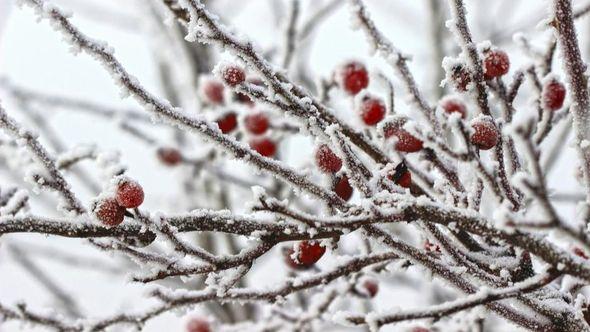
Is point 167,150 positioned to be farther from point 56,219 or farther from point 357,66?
point 56,219

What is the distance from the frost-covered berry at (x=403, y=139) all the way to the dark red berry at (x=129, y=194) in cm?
55

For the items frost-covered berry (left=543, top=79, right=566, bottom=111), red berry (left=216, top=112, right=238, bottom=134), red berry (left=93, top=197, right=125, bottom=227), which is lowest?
red berry (left=93, top=197, right=125, bottom=227)

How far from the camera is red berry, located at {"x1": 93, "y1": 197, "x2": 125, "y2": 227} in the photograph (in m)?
1.11

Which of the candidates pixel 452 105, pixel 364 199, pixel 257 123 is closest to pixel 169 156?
pixel 257 123

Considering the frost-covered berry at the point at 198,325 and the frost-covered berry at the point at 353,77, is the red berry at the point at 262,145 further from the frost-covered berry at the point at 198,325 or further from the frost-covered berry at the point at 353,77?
the frost-covered berry at the point at 198,325

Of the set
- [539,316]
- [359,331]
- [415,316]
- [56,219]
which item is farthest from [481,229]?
[359,331]

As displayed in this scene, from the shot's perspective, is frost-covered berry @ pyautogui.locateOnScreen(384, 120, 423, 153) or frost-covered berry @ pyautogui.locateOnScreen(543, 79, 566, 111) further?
frost-covered berry @ pyautogui.locateOnScreen(543, 79, 566, 111)

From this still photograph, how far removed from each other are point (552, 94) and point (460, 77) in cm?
32

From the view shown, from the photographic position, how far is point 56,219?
1.09 meters

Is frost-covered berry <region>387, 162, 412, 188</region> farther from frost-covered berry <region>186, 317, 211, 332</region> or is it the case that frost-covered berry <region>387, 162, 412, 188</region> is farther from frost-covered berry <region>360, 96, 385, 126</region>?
frost-covered berry <region>186, 317, 211, 332</region>

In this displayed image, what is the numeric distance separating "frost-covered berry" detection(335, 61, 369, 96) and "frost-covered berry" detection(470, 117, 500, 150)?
584mm

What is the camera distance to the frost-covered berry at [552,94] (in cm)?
149

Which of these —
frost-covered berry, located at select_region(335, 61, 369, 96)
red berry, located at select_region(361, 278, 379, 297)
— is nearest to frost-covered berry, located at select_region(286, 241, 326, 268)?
red berry, located at select_region(361, 278, 379, 297)

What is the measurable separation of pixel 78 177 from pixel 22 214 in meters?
3.18
